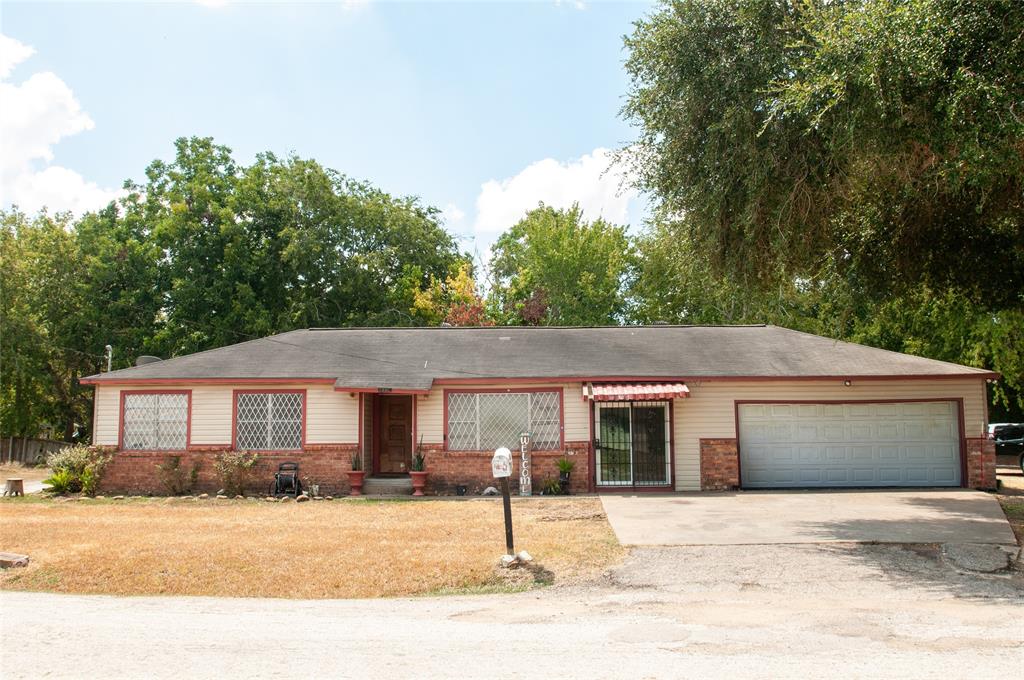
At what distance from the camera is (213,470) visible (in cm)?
1661

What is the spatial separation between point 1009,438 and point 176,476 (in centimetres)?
2508

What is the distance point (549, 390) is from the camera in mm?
16734

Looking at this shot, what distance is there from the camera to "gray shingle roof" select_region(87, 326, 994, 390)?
1661 cm

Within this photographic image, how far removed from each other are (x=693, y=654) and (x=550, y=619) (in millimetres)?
1580

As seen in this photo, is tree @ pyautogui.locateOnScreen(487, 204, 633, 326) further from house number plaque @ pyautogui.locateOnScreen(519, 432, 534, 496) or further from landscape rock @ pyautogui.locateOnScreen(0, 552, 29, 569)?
landscape rock @ pyautogui.locateOnScreen(0, 552, 29, 569)

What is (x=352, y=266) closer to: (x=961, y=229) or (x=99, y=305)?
(x=99, y=305)

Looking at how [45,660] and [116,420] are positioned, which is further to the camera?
[116,420]

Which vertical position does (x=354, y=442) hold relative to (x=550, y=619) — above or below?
above

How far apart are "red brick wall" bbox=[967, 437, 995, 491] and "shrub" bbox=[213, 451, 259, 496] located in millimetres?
15321

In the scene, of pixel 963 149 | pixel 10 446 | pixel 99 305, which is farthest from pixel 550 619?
pixel 99 305

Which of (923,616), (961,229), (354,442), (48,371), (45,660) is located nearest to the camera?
(45,660)

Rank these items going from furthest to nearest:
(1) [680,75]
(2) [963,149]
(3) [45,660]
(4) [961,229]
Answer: (4) [961,229]
(1) [680,75]
(2) [963,149]
(3) [45,660]

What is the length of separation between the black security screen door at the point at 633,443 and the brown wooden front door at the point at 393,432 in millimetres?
4590

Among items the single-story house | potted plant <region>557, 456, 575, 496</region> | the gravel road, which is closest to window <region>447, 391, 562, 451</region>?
the single-story house
